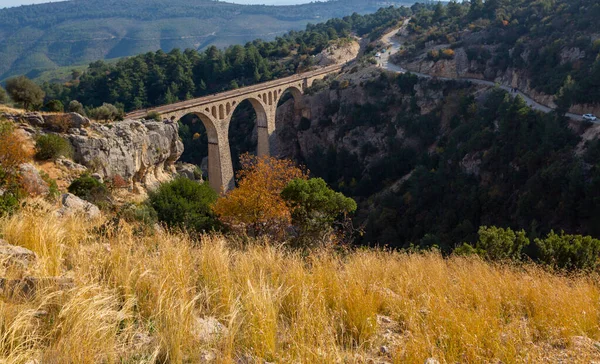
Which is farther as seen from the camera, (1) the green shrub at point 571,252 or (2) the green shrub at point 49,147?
(2) the green shrub at point 49,147

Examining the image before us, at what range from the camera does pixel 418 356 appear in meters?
3.20

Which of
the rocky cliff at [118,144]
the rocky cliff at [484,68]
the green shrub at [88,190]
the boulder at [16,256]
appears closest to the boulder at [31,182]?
the green shrub at [88,190]

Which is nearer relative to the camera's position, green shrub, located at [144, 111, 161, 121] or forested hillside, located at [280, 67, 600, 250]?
forested hillside, located at [280, 67, 600, 250]

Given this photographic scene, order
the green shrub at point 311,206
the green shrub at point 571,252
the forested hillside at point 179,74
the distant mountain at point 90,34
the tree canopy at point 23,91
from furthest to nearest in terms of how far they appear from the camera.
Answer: the distant mountain at point 90,34
the forested hillside at point 179,74
the tree canopy at point 23,91
the green shrub at point 311,206
the green shrub at point 571,252

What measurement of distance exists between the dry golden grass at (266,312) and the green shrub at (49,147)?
506 inches

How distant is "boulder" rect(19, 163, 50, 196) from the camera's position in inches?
418

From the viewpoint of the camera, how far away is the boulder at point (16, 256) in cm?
396

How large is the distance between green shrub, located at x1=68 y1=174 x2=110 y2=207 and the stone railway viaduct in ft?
Result: 30.9

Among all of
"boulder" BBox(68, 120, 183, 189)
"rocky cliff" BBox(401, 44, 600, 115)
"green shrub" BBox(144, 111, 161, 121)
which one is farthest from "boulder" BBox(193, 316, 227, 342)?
"rocky cliff" BBox(401, 44, 600, 115)

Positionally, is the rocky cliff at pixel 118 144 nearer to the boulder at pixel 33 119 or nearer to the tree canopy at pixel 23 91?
the boulder at pixel 33 119

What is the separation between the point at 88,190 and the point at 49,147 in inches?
111

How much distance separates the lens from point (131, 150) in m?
21.4

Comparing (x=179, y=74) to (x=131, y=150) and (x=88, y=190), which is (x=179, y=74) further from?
(x=88, y=190)

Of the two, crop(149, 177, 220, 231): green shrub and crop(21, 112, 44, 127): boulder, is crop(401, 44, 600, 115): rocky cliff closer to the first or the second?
crop(149, 177, 220, 231): green shrub
